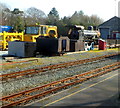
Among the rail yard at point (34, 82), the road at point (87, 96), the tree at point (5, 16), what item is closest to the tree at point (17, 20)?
the tree at point (5, 16)

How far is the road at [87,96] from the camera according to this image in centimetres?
690

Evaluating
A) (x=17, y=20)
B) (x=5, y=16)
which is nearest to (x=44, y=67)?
(x=17, y=20)

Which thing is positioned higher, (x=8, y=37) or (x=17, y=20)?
(x=17, y=20)

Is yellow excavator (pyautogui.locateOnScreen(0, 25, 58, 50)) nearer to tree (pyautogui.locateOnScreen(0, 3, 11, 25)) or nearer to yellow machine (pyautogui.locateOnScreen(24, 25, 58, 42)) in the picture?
yellow machine (pyautogui.locateOnScreen(24, 25, 58, 42))

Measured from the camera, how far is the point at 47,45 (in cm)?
1962

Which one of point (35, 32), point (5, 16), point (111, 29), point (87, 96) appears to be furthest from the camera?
point (111, 29)

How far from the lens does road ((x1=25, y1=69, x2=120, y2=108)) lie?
22.6ft

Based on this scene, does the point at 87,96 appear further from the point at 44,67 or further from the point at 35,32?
the point at 35,32

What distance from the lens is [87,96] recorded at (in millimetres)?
7770

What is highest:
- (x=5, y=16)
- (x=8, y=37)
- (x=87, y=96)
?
(x=5, y=16)

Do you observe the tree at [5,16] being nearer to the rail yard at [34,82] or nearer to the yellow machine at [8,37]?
the yellow machine at [8,37]

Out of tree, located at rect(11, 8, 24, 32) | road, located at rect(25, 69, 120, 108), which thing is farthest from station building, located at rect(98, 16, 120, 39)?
road, located at rect(25, 69, 120, 108)

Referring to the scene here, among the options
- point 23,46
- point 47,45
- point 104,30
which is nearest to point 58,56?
point 47,45

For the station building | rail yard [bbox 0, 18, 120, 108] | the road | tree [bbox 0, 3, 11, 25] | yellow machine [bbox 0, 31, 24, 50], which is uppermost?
tree [bbox 0, 3, 11, 25]
